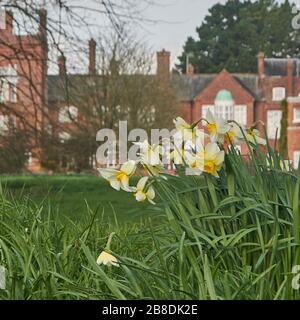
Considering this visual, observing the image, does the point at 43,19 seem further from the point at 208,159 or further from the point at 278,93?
the point at 278,93

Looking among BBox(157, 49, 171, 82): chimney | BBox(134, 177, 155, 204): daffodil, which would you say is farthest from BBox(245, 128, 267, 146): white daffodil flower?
BBox(157, 49, 171, 82): chimney

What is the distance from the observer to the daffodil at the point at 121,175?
4.79ft

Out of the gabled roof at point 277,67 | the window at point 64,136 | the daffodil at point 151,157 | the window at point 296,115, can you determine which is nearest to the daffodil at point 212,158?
the daffodil at point 151,157

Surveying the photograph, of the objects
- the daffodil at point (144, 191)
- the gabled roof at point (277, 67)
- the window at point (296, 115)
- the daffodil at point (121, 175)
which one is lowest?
the daffodil at point (144, 191)

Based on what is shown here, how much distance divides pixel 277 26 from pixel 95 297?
9085 mm

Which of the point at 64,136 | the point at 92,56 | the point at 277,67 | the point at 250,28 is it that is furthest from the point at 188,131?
the point at 277,67

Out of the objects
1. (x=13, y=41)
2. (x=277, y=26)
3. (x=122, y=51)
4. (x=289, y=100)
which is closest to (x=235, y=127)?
(x=13, y=41)

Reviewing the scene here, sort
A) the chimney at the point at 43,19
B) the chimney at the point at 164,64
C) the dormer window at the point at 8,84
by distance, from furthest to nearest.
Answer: the chimney at the point at 164,64 → the dormer window at the point at 8,84 → the chimney at the point at 43,19

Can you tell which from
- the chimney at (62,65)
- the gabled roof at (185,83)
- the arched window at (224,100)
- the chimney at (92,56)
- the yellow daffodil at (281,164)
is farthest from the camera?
the arched window at (224,100)

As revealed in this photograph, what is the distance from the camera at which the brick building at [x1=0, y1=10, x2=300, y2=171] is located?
23.8 feet

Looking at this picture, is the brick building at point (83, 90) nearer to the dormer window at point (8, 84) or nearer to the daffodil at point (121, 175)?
the dormer window at point (8, 84)

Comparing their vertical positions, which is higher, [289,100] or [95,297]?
[289,100]

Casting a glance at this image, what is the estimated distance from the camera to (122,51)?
8531 millimetres

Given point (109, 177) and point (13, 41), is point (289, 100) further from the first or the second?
point (109, 177)
